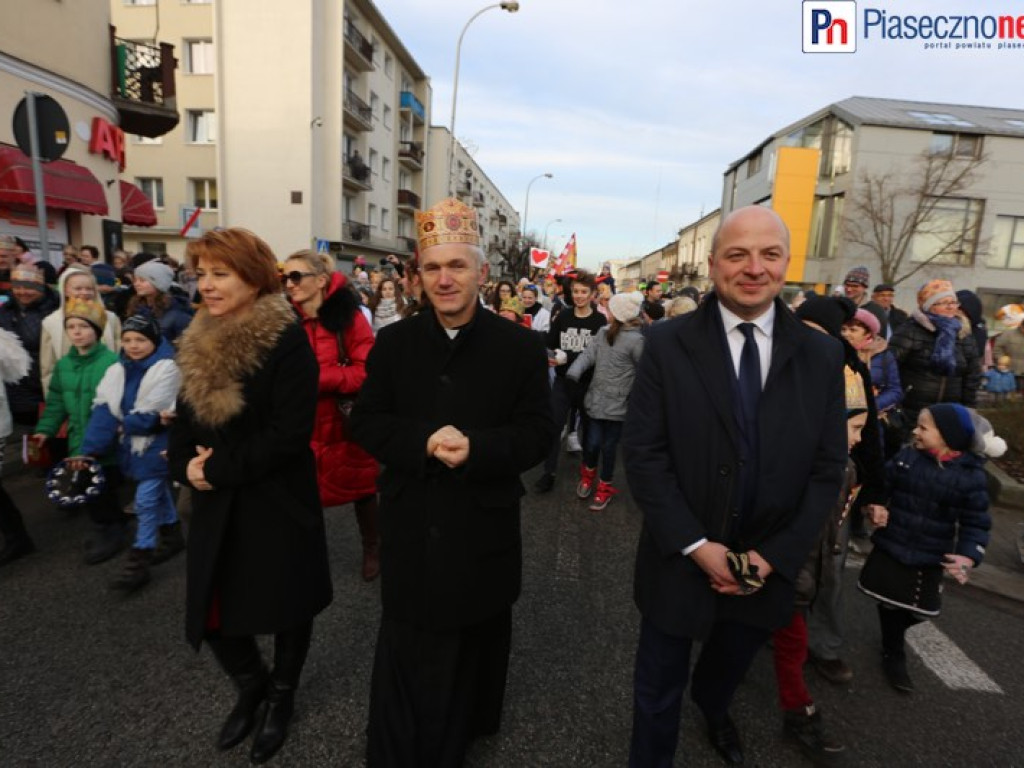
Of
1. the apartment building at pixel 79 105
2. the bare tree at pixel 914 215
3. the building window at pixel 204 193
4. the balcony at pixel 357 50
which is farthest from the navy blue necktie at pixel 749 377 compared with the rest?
the bare tree at pixel 914 215

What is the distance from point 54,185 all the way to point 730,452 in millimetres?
12918

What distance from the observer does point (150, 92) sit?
14234 mm

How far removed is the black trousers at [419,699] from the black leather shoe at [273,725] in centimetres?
49

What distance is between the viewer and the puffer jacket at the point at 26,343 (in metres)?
5.01

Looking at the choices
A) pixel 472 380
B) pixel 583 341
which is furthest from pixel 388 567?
pixel 583 341

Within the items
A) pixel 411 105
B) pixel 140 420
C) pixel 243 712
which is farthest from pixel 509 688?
pixel 411 105

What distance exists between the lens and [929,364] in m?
5.45

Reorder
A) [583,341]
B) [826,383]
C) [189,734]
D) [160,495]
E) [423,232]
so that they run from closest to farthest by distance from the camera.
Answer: [826,383] → [423,232] → [189,734] → [160,495] → [583,341]

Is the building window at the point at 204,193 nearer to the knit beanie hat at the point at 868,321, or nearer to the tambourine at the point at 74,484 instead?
the tambourine at the point at 74,484

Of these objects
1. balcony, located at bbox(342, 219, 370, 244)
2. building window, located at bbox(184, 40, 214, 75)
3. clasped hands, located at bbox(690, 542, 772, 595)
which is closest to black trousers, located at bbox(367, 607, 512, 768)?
clasped hands, located at bbox(690, 542, 772, 595)

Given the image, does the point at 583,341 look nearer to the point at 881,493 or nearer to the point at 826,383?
the point at 881,493

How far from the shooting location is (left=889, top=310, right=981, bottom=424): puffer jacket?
Answer: 5426 millimetres

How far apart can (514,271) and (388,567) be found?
62.4 metres

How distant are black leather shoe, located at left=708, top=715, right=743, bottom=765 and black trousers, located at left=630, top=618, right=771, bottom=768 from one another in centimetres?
36
